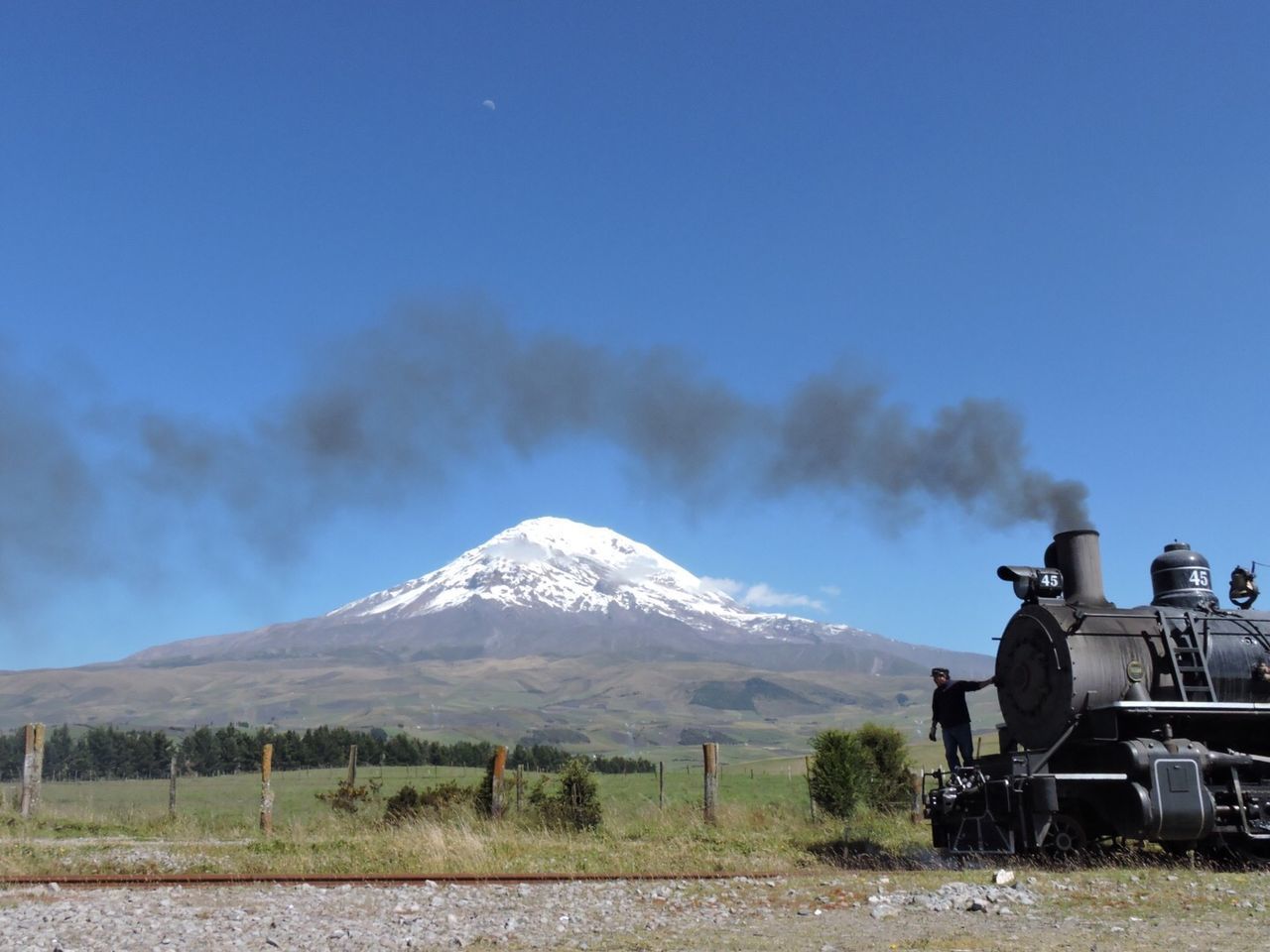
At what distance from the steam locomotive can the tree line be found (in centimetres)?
4223

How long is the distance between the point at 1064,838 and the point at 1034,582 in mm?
3319

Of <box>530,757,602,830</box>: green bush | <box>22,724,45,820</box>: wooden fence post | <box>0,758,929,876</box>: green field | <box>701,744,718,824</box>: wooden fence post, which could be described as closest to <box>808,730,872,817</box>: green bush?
<box>0,758,929,876</box>: green field

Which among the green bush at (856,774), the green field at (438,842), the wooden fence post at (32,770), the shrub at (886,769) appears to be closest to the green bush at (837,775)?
the green bush at (856,774)

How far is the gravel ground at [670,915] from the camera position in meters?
8.63

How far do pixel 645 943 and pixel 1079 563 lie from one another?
31.2ft

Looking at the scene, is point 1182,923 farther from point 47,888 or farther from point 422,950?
point 47,888

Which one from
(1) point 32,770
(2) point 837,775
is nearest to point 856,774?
(2) point 837,775

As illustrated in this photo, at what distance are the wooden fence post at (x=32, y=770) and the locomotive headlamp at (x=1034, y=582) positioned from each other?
59.1ft

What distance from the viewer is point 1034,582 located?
49.8 ft

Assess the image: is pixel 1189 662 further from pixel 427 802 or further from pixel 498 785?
pixel 427 802

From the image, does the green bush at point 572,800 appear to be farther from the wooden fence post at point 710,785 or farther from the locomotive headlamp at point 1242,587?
the locomotive headlamp at point 1242,587

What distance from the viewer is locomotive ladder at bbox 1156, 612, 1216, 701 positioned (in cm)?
1441

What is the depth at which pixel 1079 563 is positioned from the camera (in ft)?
51.3

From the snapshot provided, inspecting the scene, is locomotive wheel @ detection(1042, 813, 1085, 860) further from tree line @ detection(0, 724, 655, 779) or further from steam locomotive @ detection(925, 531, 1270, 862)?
tree line @ detection(0, 724, 655, 779)
